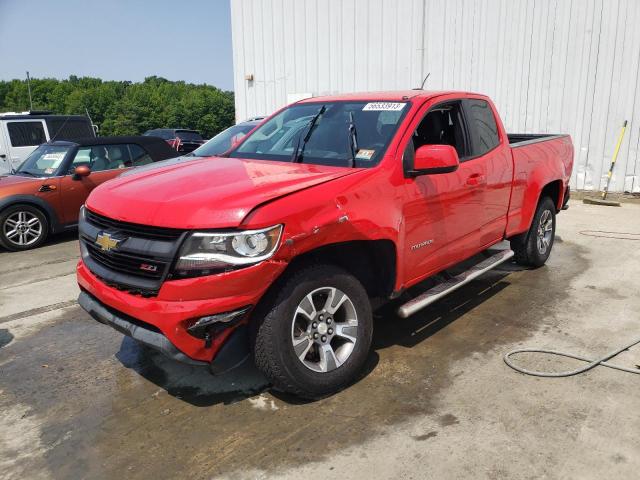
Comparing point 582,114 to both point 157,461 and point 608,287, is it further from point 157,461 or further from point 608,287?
point 157,461

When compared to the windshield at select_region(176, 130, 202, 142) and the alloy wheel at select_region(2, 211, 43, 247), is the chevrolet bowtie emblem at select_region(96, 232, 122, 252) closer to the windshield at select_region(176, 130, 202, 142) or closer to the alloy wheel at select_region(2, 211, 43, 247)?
the alloy wheel at select_region(2, 211, 43, 247)

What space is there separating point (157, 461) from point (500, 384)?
7.16ft

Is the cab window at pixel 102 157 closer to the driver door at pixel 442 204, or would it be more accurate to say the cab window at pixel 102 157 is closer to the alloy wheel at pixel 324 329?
the driver door at pixel 442 204

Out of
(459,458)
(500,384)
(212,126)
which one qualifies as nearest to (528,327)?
(500,384)

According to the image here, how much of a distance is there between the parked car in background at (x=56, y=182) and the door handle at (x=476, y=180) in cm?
605

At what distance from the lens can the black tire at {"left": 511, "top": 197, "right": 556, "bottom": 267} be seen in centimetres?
583

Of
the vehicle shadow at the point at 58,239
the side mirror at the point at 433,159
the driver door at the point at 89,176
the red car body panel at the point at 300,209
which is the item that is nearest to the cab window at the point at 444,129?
the red car body panel at the point at 300,209

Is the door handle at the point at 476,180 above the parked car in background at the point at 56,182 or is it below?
above

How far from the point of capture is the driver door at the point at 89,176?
8.27m

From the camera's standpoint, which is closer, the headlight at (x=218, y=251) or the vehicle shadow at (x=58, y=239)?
the headlight at (x=218, y=251)

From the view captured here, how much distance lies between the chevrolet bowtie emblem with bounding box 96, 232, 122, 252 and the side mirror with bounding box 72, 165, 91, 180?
5.26 m

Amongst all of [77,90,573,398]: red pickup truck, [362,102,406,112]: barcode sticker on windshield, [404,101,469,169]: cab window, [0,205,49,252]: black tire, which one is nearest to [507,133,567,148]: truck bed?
[77,90,573,398]: red pickup truck

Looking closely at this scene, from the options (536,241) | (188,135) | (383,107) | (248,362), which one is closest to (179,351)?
(248,362)

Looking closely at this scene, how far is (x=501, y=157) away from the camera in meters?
4.86
